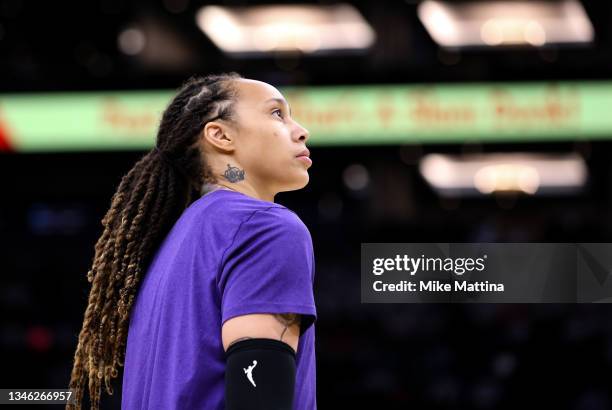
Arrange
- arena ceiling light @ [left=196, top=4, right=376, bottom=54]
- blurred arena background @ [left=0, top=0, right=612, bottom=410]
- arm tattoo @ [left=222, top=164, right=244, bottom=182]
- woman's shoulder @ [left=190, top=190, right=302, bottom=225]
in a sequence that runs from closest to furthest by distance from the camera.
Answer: woman's shoulder @ [left=190, top=190, right=302, bottom=225]
arm tattoo @ [left=222, top=164, right=244, bottom=182]
blurred arena background @ [left=0, top=0, right=612, bottom=410]
arena ceiling light @ [left=196, top=4, right=376, bottom=54]

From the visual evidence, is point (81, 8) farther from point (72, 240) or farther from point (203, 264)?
point (203, 264)

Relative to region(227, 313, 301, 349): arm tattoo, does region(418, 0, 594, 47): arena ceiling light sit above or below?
above

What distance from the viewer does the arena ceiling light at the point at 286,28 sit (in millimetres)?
10602

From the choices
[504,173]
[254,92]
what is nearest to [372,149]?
[504,173]

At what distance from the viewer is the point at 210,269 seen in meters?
1.70

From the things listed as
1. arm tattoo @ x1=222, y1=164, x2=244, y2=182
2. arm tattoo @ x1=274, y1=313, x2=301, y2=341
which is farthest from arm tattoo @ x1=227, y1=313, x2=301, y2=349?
arm tattoo @ x1=222, y1=164, x2=244, y2=182

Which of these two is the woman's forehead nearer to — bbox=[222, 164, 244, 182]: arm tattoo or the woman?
the woman

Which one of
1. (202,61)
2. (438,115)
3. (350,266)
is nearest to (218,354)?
(350,266)

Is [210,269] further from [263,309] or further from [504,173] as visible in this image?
[504,173]

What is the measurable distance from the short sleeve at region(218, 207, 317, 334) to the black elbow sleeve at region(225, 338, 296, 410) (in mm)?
60

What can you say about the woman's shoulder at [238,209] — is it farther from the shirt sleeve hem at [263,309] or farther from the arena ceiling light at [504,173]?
the arena ceiling light at [504,173]

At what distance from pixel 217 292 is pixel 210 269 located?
0.04 metres

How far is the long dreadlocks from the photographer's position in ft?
6.43

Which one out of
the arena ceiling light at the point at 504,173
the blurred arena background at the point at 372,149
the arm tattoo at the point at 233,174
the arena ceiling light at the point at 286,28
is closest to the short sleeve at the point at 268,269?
the arm tattoo at the point at 233,174
